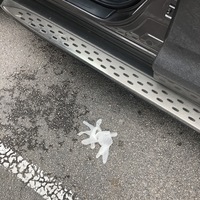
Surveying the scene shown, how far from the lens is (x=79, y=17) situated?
4.84 feet

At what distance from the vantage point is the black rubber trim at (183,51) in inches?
41.2

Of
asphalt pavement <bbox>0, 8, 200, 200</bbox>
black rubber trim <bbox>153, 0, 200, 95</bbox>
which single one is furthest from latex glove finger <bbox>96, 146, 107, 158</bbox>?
black rubber trim <bbox>153, 0, 200, 95</bbox>

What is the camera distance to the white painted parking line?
1.52 meters

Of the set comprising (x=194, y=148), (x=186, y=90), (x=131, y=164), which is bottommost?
(x=131, y=164)

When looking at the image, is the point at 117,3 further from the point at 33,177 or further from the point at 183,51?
the point at 33,177

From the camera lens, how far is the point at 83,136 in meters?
1.64

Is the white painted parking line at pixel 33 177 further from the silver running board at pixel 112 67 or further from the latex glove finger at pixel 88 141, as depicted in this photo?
the silver running board at pixel 112 67

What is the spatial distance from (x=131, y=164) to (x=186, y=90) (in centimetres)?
45

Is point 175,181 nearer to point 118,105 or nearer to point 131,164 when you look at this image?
point 131,164

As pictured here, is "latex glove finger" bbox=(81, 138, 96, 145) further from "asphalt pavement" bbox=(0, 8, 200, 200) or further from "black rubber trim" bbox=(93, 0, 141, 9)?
"black rubber trim" bbox=(93, 0, 141, 9)

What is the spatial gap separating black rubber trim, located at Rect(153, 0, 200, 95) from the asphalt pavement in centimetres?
43

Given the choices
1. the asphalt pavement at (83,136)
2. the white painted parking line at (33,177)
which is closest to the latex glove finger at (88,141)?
the asphalt pavement at (83,136)

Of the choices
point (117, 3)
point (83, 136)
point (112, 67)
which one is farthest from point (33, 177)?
point (117, 3)

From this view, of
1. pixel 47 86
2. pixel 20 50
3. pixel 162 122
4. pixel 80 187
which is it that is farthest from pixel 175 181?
pixel 20 50
